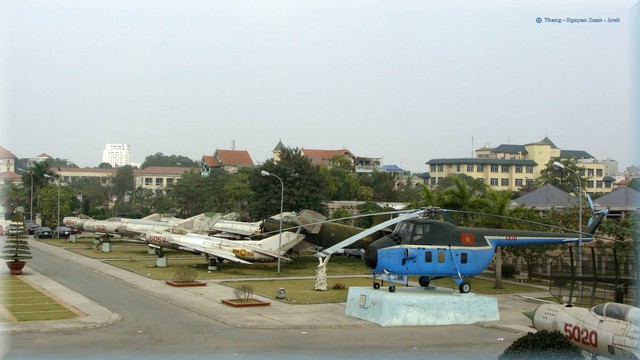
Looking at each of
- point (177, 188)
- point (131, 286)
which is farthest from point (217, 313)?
point (177, 188)

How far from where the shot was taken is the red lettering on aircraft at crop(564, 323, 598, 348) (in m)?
18.1

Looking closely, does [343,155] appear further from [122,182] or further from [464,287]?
[464,287]

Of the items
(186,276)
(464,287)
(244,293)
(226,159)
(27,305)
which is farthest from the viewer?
(226,159)

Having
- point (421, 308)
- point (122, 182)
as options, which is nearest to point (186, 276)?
point (421, 308)

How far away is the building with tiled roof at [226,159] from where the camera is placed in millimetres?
121069

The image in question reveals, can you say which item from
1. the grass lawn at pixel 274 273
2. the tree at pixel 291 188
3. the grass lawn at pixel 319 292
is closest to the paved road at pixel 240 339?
the grass lawn at pixel 319 292

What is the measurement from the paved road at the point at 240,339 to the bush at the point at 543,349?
4.41 m

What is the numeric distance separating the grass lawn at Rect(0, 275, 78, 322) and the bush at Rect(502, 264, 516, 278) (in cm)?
2708

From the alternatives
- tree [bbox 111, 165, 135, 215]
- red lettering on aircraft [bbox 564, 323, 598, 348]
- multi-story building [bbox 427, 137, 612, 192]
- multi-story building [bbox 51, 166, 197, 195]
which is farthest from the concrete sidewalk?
multi-story building [bbox 51, 166, 197, 195]

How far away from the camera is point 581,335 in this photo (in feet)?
61.2

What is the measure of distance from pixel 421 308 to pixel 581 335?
757 centimetres

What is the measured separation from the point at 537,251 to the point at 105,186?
8970 centimetres

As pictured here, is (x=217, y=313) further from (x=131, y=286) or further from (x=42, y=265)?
(x=42, y=265)

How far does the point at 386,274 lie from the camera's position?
1078 inches
